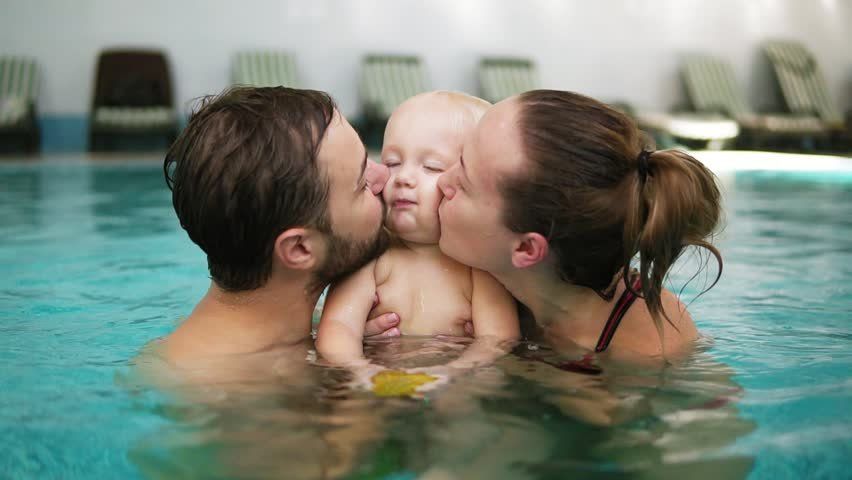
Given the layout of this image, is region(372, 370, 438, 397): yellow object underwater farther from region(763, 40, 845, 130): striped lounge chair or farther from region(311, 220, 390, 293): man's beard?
region(763, 40, 845, 130): striped lounge chair

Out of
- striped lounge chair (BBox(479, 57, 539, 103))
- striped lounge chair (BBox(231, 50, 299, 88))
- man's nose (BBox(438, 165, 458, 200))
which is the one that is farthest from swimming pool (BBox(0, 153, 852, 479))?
striped lounge chair (BBox(479, 57, 539, 103))

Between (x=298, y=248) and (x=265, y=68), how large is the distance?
894 centimetres

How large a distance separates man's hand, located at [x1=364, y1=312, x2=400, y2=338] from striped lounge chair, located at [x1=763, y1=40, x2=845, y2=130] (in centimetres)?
1111

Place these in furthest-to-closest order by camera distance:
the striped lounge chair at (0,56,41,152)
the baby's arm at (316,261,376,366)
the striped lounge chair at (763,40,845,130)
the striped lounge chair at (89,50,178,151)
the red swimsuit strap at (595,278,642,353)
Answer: the striped lounge chair at (763,40,845,130), the striped lounge chair at (89,50,178,151), the striped lounge chair at (0,56,41,152), the red swimsuit strap at (595,278,642,353), the baby's arm at (316,261,376,366)

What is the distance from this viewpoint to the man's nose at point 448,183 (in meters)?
2.15

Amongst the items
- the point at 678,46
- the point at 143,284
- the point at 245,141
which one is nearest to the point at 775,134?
the point at 678,46

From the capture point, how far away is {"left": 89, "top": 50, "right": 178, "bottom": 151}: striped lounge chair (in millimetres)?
9844

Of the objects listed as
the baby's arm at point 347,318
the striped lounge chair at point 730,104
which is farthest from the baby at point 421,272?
the striped lounge chair at point 730,104

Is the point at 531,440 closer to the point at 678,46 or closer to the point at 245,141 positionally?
the point at 245,141

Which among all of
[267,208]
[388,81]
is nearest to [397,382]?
[267,208]

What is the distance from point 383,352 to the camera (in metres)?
2.17

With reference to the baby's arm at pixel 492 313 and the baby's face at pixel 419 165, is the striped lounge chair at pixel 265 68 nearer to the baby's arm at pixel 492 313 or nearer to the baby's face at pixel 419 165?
the baby's face at pixel 419 165

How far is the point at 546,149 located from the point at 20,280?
2438 millimetres

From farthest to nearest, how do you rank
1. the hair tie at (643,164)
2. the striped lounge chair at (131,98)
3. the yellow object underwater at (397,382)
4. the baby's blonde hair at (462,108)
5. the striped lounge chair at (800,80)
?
the striped lounge chair at (800,80), the striped lounge chair at (131,98), the baby's blonde hair at (462,108), the hair tie at (643,164), the yellow object underwater at (397,382)
